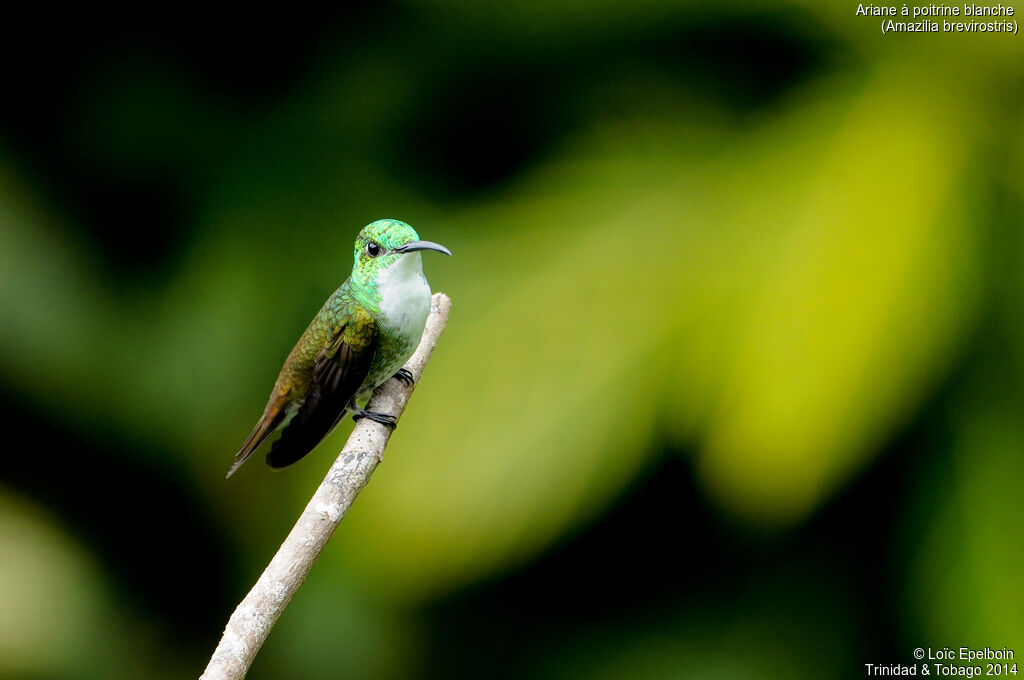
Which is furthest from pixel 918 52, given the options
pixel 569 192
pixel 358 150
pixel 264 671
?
pixel 264 671

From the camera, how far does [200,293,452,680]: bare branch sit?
1275 mm

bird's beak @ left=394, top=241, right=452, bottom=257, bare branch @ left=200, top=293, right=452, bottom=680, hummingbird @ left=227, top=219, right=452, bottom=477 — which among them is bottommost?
bare branch @ left=200, top=293, right=452, bottom=680

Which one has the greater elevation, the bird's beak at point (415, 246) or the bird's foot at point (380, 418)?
the bird's beak at point (415, 246)

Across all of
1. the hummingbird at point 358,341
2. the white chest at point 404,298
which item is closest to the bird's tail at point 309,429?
the hummingbird at point 358,341

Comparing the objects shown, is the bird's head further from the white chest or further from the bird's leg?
the bird's leg

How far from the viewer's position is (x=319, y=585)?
3.27 m

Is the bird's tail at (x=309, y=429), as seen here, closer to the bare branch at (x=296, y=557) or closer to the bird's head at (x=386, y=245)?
the bare branch at (x=296, y=557)

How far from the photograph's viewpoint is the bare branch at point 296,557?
1275 mm

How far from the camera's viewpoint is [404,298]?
1858mm

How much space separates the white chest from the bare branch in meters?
0.19

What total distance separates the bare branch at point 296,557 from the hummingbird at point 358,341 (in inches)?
3.5

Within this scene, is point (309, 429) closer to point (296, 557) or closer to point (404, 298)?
point (404, 298)

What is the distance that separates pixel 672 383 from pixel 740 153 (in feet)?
2.82

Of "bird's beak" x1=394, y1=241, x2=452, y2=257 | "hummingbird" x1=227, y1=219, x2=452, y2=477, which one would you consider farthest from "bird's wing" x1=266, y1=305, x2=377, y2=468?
"bird's beak" x1=394, y1=241, x2=452, y2=257
